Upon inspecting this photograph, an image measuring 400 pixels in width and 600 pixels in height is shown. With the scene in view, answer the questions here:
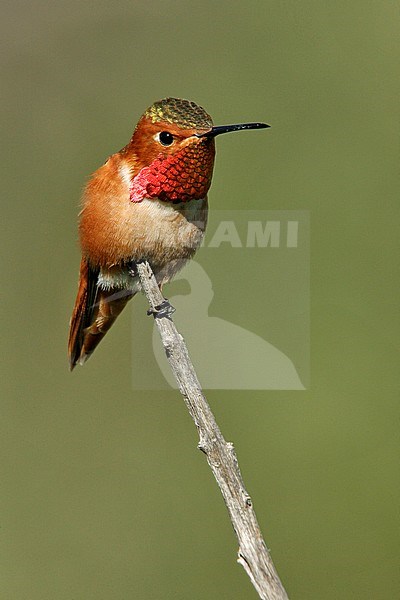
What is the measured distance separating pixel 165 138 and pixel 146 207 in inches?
7.3

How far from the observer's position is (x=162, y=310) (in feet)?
6.53

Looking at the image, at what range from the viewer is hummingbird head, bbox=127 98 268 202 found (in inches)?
79.4

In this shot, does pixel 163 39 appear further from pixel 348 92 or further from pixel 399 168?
pixel 399 168

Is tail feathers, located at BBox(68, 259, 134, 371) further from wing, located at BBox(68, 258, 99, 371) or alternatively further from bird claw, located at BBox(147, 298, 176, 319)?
bird claw, located at BBox(147, 298, 176, 319)

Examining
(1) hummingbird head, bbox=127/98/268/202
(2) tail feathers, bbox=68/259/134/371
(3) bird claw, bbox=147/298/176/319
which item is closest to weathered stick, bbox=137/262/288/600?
(3) bird claw, bbox=147/298/176/319

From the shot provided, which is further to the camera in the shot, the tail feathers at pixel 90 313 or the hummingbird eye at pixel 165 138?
the tail feathers at pixel 90 313

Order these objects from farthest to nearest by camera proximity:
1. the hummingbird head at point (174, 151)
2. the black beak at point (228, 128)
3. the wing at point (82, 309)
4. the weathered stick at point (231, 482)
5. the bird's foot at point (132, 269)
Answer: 1. the wing at point (82, 309)
2. the bird's foot at point (132, 269)
3. the hummingbird head at point (174, 151)
4. the black beak at point (228, 128)
5. the weathered stick at point (231, 482)

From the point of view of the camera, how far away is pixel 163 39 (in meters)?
4.35

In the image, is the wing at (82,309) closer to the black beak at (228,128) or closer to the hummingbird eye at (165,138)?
the hummingbird eye at (165,138)

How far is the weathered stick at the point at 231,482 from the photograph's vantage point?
1501 mm

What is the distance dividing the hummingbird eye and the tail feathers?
0.49 meters

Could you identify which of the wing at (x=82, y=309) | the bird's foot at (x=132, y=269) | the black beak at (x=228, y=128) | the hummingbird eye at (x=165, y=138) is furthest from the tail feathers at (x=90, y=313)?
the black beak at (x=228, y=128)

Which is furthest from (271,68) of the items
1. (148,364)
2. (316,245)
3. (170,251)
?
(170,251)

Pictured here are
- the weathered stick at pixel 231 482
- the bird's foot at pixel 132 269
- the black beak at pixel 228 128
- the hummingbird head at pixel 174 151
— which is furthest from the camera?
the bird's foot at pixel 132 269
